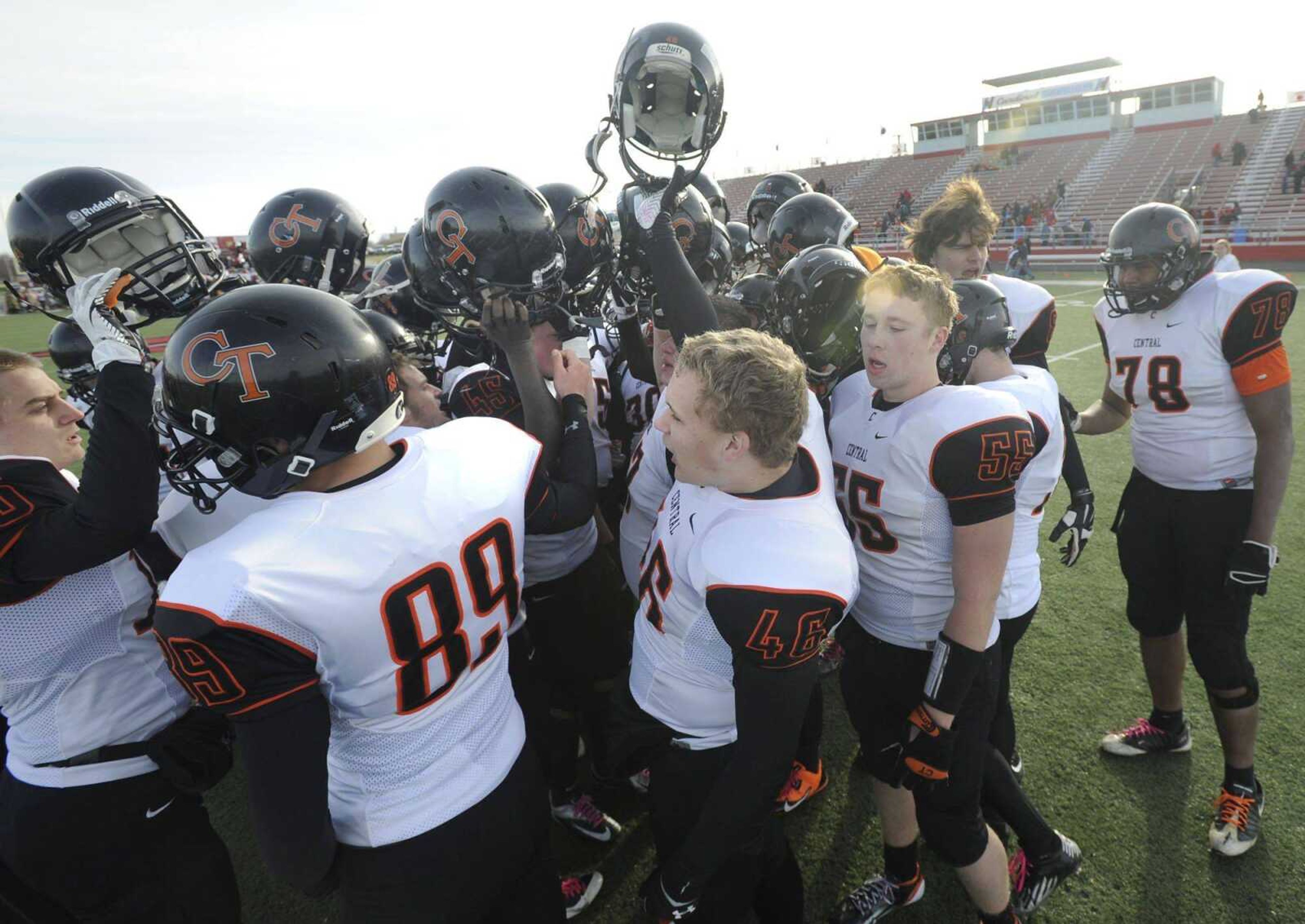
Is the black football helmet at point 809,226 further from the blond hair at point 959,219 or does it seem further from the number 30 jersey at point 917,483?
the number 30 jersey at point 917,483

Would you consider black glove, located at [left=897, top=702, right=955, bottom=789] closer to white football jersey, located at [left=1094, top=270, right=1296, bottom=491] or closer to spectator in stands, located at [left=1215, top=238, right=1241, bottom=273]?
white football jersey, located at [left=1094, top=270, right=1296, bottom=491]

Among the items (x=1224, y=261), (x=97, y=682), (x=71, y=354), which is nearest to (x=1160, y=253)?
(x=97, y=682)

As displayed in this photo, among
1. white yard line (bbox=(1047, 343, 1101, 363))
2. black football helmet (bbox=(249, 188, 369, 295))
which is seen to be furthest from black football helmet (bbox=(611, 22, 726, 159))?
white yard line (bbox=(1047, 343, 1101, 363))

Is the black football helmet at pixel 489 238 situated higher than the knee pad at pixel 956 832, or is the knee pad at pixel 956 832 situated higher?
the black football helmet at pixel 489 238

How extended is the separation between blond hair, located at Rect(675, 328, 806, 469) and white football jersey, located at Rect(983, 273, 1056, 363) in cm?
243

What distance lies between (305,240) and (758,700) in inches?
112

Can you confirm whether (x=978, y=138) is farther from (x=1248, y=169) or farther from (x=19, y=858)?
(x=19, y=858)

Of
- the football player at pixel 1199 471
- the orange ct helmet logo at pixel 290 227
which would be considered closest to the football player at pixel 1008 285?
the football player at pixel 1199 471

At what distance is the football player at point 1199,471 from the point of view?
2.92m

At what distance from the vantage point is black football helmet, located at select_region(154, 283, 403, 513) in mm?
1479

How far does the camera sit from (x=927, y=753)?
83.2 inches

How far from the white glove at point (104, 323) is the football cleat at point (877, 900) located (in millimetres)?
2956

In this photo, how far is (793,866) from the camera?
7.24ft

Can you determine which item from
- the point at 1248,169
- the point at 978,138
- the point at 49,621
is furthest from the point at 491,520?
the point at 978,138
